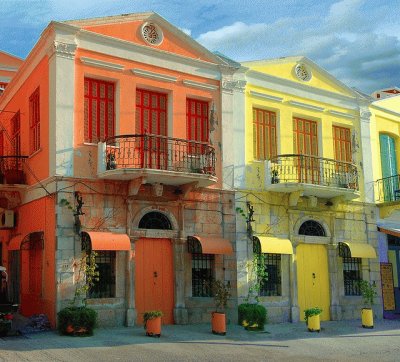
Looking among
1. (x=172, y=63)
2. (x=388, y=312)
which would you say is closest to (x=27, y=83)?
(x=172, y=63)

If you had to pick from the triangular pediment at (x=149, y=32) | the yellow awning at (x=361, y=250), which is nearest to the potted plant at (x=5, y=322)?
the triangular pediment at (x=149, y=32)

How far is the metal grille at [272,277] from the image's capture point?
1872 cm

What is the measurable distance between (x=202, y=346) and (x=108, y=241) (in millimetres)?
3555

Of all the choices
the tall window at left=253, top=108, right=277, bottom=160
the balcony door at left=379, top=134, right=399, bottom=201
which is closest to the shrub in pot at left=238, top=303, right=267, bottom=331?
the tall window at left=253, top=108, right=277, bottom=160

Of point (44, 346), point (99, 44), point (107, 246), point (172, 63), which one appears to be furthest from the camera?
point (172, 63)

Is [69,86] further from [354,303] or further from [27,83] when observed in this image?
[354,303]

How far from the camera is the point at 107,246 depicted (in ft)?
50.0

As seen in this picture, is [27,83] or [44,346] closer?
[44,346]

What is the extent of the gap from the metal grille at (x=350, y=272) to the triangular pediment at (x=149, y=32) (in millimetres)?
7635

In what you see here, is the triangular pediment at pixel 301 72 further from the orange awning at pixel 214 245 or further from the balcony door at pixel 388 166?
the orange awning at pixel 214 245

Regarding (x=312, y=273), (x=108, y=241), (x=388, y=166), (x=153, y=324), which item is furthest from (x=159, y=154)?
(x=388, y=166)

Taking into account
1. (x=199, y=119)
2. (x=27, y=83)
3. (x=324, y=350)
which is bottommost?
(x=324, y=350)

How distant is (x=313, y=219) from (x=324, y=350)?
6438 mm

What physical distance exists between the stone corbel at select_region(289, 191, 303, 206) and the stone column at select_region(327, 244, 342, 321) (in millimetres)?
2145
